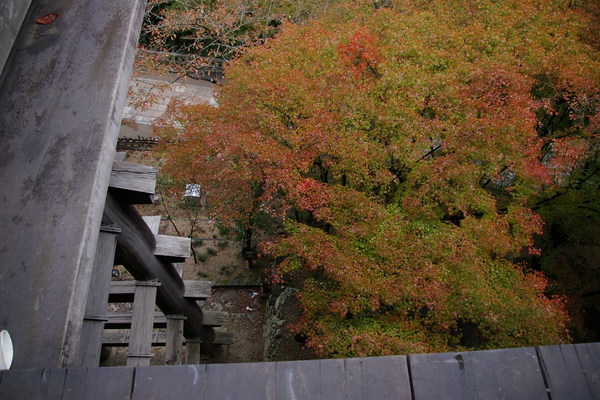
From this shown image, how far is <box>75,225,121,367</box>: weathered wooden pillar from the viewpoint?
3.46m

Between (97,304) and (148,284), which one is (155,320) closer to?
(148,284)

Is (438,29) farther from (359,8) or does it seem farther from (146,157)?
(146,157)

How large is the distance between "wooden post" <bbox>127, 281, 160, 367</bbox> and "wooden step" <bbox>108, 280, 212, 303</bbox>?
189 centimetres

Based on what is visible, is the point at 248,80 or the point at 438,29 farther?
the point at 438,29

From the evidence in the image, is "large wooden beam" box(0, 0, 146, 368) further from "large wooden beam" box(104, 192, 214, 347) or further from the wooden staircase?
"large wooden beam" box(104, 192, 214, 347)

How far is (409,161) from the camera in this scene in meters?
10.3

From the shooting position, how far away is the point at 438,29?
13047 mm

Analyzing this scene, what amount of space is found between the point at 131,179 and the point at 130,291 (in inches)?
164

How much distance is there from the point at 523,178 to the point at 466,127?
223 cm

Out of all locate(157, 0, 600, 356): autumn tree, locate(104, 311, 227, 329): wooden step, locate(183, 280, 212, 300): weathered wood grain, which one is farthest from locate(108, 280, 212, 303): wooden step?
locate(157, 0, 600, 356): autumn tree

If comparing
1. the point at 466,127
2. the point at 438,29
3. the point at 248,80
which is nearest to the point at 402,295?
the point at 466,127

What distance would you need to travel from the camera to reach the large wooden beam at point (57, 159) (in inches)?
101

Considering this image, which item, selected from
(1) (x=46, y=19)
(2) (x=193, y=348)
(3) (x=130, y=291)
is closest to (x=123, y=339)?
(2) (x=193, y=348)

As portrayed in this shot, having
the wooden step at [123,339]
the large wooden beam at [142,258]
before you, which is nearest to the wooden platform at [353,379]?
the large wooden beam at [142,258]
